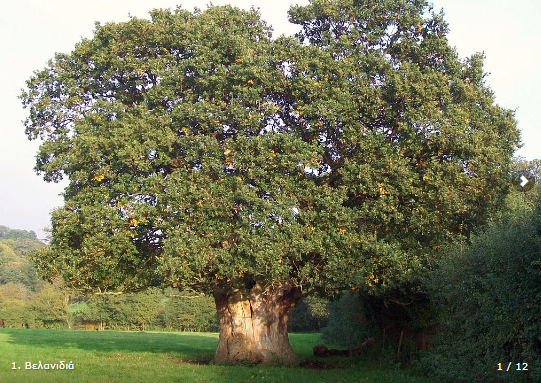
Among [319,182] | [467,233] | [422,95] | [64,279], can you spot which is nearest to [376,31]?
[422,95]

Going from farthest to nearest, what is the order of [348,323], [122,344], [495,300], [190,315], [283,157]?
[190,315], [122,344], [348,323], [283,157], [495,300]

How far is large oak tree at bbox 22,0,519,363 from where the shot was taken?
61.5 feet

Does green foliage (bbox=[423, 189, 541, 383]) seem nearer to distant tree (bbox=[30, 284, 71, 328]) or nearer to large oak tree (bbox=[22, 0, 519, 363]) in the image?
large oak tree (bbox=[22, 0, 519, 363])

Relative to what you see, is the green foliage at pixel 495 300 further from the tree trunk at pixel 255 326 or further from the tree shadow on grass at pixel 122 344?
the tree shadow on grass at pixel 122 344

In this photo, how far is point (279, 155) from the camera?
61.6 ft

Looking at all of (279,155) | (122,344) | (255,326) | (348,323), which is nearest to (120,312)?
(122,344)

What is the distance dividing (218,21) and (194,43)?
1734mm

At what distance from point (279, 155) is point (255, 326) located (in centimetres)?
833

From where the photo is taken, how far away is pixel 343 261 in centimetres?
1911

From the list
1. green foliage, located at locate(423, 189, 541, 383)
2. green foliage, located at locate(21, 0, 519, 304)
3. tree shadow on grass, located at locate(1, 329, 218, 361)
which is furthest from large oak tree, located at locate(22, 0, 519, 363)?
tree shadow on grass, located at locate(1, 329, 218, 361)

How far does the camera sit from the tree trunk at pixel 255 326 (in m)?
22.7

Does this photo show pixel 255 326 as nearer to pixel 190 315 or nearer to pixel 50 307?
pixel 190 315

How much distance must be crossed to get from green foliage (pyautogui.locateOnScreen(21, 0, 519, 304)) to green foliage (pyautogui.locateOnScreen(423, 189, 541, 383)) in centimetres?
304

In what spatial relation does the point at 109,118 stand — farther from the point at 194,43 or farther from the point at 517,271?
the point at 517,271
